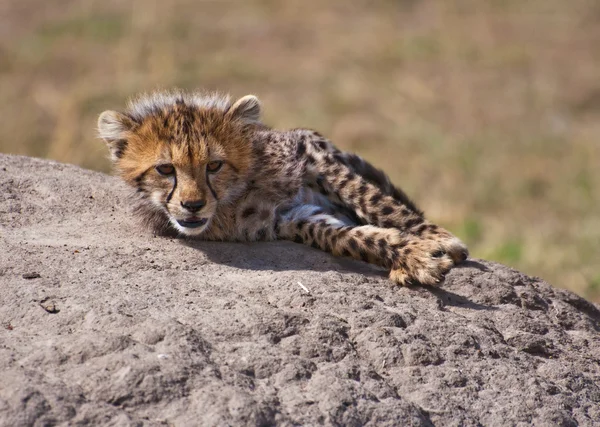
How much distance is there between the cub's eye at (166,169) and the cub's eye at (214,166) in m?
0.16

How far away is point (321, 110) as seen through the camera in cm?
1247

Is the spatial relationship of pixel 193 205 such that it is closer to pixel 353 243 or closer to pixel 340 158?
pixel 353 243

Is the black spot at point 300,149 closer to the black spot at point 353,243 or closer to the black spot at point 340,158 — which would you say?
the black spot at point 340,158

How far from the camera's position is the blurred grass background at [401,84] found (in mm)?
9406

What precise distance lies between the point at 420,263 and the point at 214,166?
1.05m

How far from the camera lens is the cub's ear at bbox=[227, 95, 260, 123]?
4.67 metres

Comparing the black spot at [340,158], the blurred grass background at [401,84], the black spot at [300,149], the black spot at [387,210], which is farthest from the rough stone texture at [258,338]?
the blurred grass background at [401,84]

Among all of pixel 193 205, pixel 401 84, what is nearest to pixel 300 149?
pixel 193 205

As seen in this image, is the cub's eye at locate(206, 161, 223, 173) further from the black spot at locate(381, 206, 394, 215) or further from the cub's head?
the black spot at locate(381, 206, 394, 215)

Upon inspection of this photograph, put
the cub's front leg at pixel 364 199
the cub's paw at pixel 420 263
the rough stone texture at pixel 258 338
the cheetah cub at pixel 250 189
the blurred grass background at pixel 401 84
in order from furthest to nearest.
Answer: the blurred grass background at pixel 401 84, the cub's front leg at pixel 364 199, the cheetah cub at pixel 250 189, the cub's paw at pixel 420 263, the rough stone texture at pixel 258 338

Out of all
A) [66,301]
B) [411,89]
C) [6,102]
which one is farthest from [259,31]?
[66,301]

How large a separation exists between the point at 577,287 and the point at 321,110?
18.9ft

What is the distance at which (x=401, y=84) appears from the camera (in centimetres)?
1345

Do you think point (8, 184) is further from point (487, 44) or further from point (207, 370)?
point (487, 44)
